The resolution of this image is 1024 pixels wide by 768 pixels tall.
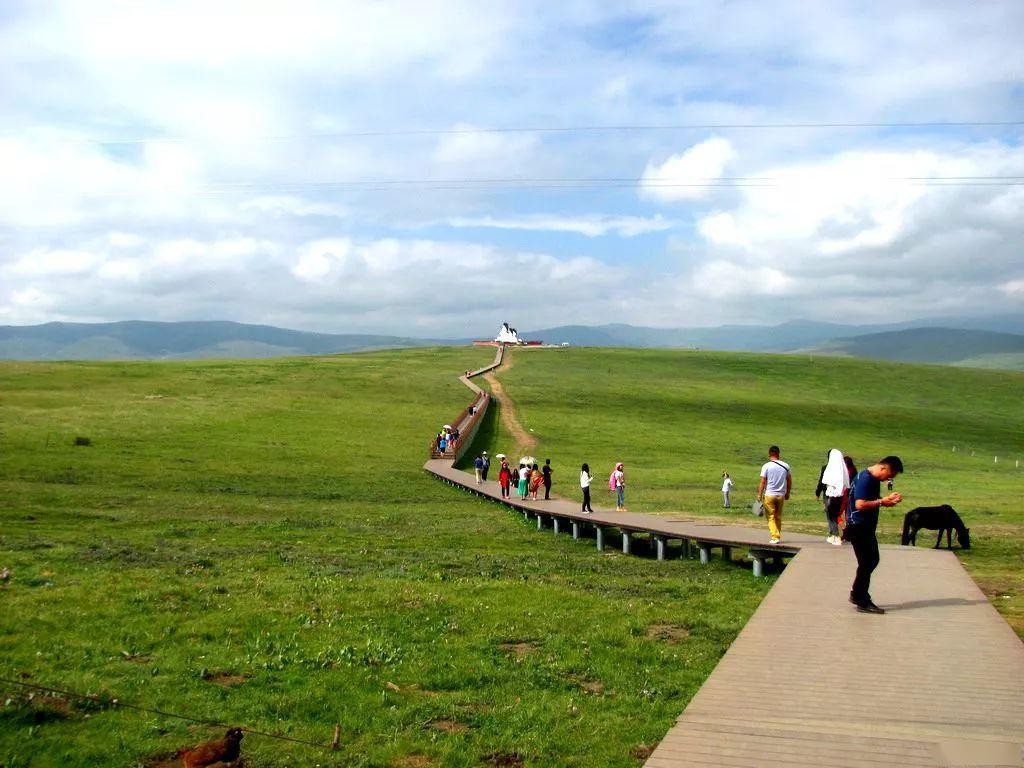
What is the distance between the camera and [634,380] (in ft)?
364

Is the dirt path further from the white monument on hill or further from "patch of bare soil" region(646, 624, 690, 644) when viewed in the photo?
the white monument on hill

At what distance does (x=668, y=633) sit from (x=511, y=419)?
60.5m

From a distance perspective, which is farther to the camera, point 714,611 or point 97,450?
point 97,450

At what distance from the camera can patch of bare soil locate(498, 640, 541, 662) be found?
14.0 meters

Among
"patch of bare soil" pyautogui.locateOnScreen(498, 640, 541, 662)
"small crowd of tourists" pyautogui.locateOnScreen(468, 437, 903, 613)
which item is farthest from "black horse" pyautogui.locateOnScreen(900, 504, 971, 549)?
"patch of bare soil" pyautogui.locateOnScreen(498, 640, 541, 662)

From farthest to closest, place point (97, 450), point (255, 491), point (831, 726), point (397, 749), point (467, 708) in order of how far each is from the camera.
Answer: point (97, 450), point (255, 491), point (467, 708), point (397, 749), point (831, 726)

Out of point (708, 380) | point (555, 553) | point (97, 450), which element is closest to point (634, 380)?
point (708, 380)

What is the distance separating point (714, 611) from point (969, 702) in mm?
6833

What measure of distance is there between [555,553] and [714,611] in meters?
9.52

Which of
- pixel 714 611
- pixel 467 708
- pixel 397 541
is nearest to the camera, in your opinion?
pixel 467 708

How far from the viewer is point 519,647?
1437cm

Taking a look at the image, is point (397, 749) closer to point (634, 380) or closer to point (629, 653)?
point (629, 653)

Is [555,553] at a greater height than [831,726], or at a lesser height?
lesser

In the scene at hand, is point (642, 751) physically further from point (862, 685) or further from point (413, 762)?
point (862, 685)
